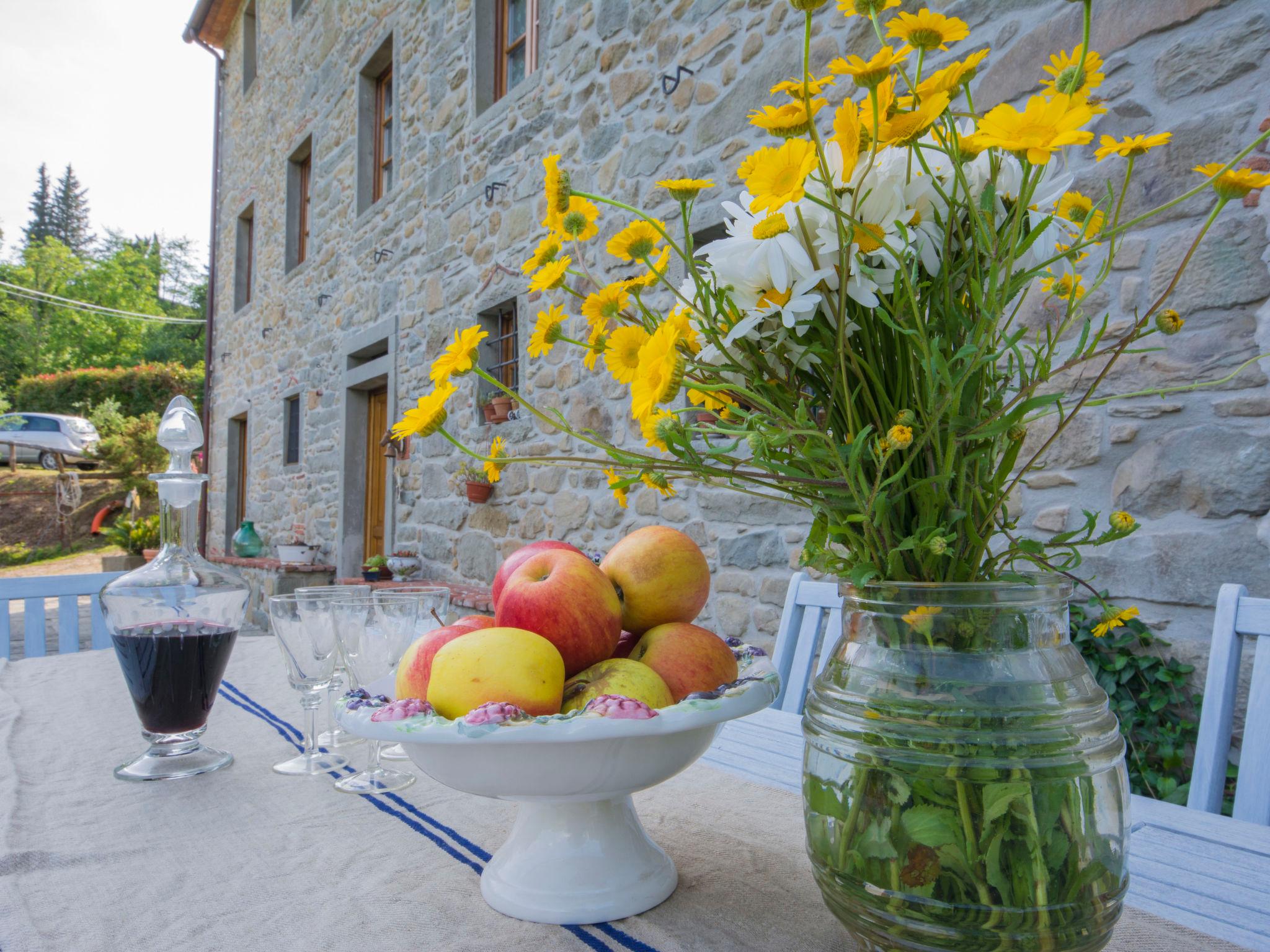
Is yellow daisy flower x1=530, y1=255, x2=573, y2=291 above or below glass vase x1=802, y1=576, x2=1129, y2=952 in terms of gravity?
above

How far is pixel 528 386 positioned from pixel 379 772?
3312 mm

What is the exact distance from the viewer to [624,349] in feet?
2.11

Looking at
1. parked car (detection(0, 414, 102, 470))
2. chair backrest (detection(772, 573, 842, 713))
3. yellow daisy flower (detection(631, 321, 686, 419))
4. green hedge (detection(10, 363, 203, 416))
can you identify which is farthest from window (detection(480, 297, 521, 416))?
green hedge (detection(10, 363, 203, 416))

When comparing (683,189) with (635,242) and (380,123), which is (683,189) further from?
(380,123)

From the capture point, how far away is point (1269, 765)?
3.62 ft

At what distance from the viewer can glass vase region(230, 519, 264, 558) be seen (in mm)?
7809

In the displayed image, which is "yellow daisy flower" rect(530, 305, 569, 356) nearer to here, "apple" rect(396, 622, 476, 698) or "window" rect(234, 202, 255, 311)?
"apple" rect(396, 622, 476, 698)

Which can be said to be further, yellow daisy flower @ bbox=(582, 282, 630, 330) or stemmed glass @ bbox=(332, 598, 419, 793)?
stemmed glass @ bbox=(332, 598, 419, 793)

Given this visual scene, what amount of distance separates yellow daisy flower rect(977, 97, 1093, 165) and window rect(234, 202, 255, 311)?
10160mm

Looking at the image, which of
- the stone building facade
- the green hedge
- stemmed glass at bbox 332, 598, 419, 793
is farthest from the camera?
the green hedge

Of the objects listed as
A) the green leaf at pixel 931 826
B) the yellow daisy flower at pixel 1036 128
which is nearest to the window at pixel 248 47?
the yellow daisy flower at pixel 1036 128

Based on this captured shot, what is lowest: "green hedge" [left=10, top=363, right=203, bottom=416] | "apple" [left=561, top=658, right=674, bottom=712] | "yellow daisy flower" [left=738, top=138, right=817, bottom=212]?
"apple" [left=561, top=658, right=674, bottom=712]

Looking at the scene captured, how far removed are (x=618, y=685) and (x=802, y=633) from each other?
1072mm

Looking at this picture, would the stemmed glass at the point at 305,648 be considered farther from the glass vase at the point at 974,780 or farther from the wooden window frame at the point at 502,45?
the wooden window frame at the point at 502,45
